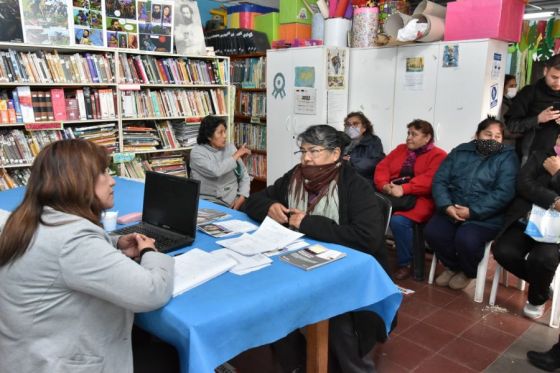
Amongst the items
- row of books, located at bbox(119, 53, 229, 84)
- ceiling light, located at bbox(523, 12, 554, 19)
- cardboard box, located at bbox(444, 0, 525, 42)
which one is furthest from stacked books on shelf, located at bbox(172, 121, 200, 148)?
ceiling light, located at bbox(523, 12, 554, 19)

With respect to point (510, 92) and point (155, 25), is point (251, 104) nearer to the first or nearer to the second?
point (155, 25)

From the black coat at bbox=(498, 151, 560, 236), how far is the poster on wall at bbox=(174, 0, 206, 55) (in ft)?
10.2

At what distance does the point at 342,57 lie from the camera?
453 centimetres

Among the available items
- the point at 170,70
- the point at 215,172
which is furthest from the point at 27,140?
the point at 215,172

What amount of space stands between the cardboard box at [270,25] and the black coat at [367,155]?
6.52 ft

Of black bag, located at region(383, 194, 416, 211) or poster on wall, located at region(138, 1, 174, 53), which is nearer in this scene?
black bag, located at region(383, 194, 416, 211)

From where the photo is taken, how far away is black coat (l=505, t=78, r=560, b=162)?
3.32 metres

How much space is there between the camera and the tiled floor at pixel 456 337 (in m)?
2.37

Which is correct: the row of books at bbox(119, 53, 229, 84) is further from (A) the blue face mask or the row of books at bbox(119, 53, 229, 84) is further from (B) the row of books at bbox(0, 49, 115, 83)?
(A) the blue face mask

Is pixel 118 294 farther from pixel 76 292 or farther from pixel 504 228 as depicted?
pixel 504 228

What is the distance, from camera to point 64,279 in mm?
1240

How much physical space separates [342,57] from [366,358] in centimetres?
323

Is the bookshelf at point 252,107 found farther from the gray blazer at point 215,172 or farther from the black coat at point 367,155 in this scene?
the gray blazer at point 215,172

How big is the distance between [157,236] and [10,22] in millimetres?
2419
